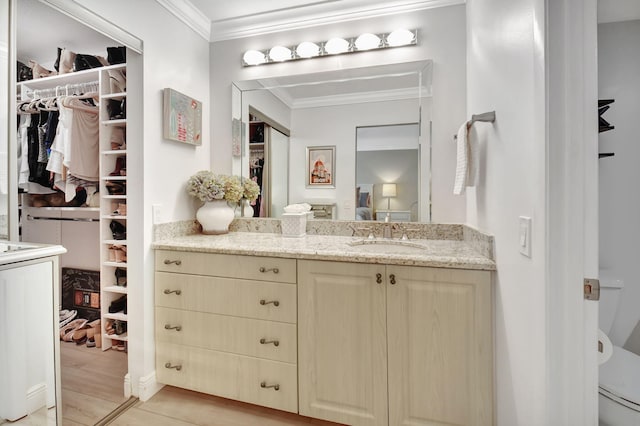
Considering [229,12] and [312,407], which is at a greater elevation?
[229,12]

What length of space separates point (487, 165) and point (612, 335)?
1182 millimetres

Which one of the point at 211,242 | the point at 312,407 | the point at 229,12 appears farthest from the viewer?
the point at 229,12

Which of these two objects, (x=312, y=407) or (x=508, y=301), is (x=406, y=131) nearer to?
(x=508, y=301)

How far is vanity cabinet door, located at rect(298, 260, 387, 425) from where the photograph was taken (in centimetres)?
147

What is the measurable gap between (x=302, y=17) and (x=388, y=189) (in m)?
1.34

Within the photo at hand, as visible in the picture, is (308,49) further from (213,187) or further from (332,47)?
(213,187)

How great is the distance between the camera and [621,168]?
1621mm

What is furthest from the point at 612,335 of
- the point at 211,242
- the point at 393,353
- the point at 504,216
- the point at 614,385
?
the point at 211,242

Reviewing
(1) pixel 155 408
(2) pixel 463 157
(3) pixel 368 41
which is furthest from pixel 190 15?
(1) pixel 155 408

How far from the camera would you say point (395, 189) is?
204 centimetres

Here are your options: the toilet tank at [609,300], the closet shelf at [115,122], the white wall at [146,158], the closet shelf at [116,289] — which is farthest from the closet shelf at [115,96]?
the toilet tank at [609,300]

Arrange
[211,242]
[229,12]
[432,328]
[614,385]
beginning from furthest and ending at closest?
1. [229,12]
2. [211,242]
3. [432,328]
4. [614,385]

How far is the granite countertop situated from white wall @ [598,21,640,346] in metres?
0.73

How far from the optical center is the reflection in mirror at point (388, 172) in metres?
2.01
